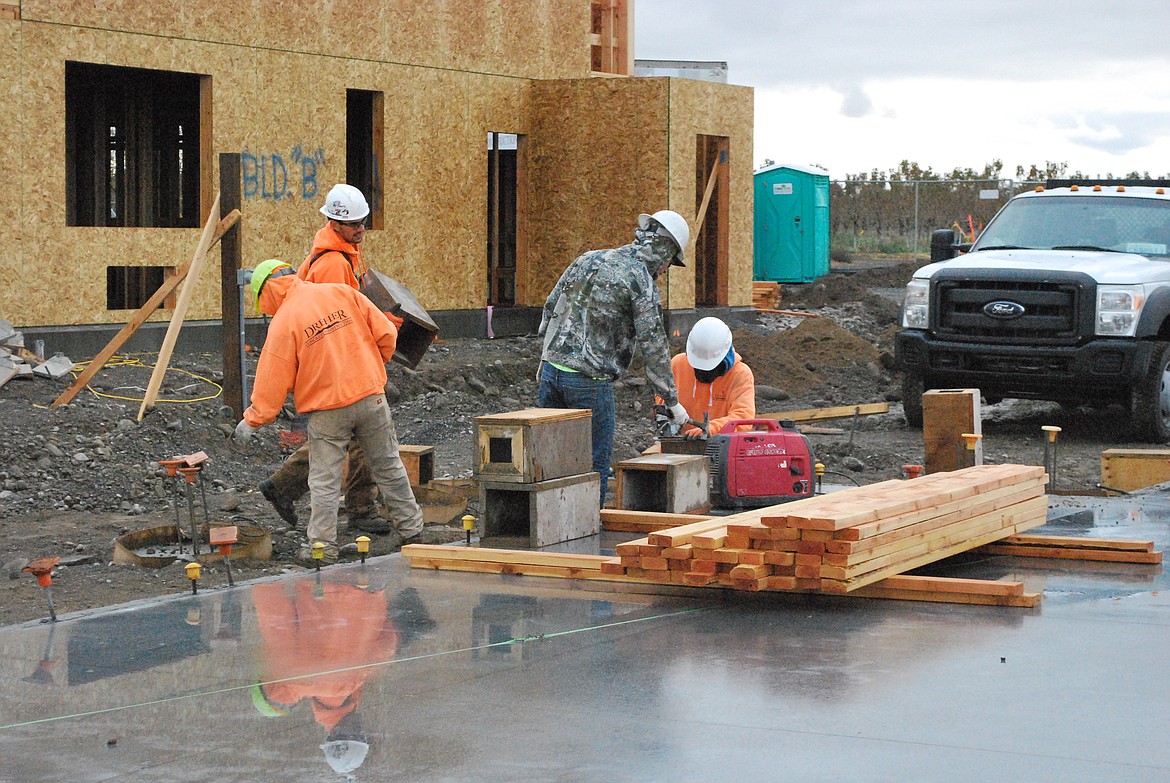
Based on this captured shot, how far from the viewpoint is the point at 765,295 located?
29.2 meters

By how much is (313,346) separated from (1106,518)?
539 centimetres

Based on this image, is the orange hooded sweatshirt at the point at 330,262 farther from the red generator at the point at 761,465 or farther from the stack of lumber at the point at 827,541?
the stack of lumber at the point at 827,541

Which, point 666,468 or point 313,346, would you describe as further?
point 666,468

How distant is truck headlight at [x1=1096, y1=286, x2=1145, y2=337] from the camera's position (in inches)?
548

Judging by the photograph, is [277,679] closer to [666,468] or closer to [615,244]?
[666,468]

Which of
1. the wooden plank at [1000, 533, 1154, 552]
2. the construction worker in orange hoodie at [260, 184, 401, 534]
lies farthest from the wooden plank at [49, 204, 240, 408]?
the wooden plank at [1000, 533, 1154, 552]

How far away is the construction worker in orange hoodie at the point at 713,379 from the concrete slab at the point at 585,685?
2631 millimetres

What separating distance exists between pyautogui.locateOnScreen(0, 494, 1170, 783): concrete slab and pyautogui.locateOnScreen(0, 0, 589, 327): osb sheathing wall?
30.6ft

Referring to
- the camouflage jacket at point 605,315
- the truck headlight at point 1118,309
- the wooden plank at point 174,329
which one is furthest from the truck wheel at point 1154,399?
the wooden plank at point 174,329

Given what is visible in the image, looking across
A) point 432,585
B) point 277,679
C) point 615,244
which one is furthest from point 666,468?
point 615,244

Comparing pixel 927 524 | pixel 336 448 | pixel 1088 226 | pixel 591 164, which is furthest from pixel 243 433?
pixel 591 164

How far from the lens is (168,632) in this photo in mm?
7152

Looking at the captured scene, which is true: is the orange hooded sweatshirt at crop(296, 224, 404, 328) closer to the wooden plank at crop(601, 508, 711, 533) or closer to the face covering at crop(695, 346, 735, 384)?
the wooden plank at crop(601, 508, 711, 533)

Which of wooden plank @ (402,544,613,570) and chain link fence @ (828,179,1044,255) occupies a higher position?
chain link fence @ (828,179,1044,255)
